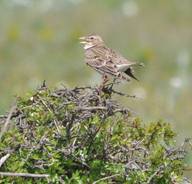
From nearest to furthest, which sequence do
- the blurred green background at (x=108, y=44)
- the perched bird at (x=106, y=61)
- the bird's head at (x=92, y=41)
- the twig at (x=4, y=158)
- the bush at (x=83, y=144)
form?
the twig at (x=4, y=158) < the bush at (x=83, y=144) < the perched bird at (x=106, y=61) < the bird's head at (x=92, y=41) < the blurred green background at (x=108, y=44)

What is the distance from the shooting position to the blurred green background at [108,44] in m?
14.1

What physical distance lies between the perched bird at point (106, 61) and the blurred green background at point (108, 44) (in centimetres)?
312

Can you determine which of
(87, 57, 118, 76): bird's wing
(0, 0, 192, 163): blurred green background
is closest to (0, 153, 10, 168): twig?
(87, 57, 118, 76): bird's wing

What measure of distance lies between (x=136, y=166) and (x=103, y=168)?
165 mm

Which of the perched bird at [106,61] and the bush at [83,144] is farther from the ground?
the perched bird at [106,61]

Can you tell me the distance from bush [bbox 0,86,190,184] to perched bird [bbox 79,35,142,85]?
1972mm

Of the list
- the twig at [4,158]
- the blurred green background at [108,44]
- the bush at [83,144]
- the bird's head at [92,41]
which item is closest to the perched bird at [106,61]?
the bird's head at [92,41]

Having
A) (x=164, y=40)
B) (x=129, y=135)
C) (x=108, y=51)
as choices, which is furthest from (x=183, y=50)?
(x=129, y=135)

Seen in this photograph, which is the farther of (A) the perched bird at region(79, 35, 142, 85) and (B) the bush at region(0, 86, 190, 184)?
(A) the perched bird at region(79, 35, 142, 85)

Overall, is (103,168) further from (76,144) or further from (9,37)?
(9,37)

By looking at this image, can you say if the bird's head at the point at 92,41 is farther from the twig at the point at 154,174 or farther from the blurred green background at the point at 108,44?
the twig at the point at 154,174

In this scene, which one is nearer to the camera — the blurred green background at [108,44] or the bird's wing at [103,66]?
the bird's wing at [103,66]

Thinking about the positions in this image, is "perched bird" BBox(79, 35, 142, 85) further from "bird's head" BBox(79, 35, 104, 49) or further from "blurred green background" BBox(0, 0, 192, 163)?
"blurred green background" BBox(0, 0, 192, 163)

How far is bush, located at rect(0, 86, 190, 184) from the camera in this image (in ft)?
17.1
